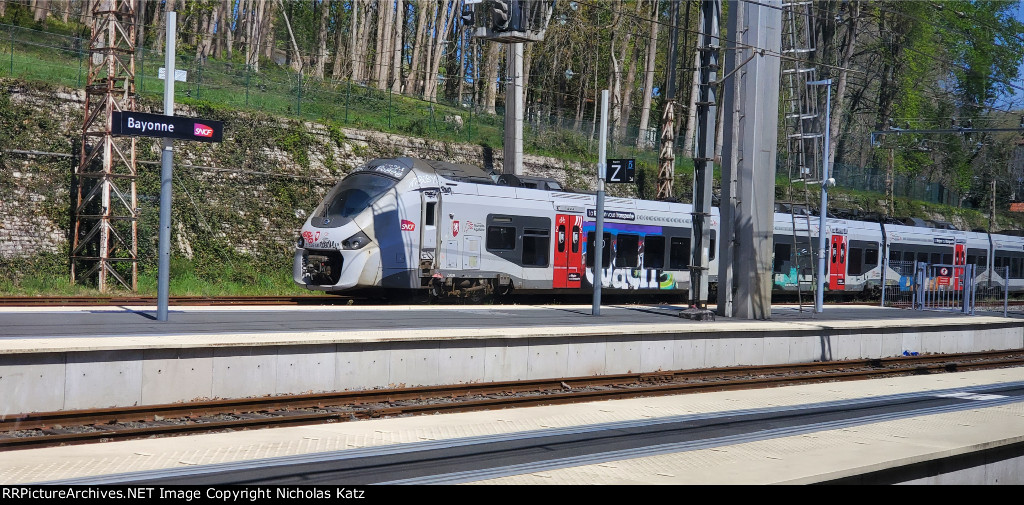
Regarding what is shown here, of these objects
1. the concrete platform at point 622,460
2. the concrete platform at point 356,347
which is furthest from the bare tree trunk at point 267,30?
the concrete platform at point 622,460

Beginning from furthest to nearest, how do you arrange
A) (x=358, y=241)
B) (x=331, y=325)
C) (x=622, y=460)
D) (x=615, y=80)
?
(x=615, y=80) → (x=358, y=241) → (x=331, y=325) → (x=622, y=460)

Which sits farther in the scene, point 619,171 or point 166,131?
point 619,171

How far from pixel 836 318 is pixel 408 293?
35.9ft

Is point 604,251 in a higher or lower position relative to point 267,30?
lower

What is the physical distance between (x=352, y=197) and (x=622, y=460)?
1506 cm

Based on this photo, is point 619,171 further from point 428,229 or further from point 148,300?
point 148,300

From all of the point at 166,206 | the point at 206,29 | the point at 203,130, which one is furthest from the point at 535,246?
the point at 206,29

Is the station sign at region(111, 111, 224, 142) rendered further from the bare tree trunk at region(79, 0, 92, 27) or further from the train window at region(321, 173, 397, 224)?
the bare tree trunk at region(79, 0, 92, 27)

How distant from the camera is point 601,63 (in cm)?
6875

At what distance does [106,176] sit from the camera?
984 inches

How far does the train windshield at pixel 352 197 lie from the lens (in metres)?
22.3

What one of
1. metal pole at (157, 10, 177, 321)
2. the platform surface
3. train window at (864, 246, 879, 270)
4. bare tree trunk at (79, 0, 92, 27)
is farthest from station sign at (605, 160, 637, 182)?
bare tree trunk at (79, 0, 92, 27)
